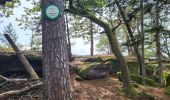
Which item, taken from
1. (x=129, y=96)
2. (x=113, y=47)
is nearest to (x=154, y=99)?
(x=129, y=96)

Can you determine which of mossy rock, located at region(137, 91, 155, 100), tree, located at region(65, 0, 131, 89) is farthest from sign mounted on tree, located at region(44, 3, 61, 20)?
mossy rock, located at region(137, 91, 155, 100)

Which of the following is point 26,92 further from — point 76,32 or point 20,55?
point 76,32

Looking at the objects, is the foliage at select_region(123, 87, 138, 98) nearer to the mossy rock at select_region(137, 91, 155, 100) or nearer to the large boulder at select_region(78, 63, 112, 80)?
the mossy rock at select_region(137, 91, 155, 100)

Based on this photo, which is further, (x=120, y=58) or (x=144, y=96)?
(x=120, y=58)

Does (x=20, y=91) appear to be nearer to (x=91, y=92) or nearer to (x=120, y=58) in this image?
(x=91, y=92)

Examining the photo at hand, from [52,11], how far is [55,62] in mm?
985

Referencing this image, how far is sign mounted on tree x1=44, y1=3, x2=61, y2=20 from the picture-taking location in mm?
5118

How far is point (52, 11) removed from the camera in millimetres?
5156

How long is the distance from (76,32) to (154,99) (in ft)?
72.3

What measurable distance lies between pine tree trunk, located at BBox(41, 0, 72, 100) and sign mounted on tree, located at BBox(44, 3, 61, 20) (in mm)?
80

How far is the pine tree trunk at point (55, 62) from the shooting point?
5.07 m

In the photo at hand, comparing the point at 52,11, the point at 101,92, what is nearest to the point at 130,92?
the point at 101,92

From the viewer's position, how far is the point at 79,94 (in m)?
9.12

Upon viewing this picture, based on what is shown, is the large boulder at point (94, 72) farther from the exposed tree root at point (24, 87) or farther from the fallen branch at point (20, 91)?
the fallen branch at point (20, 91)
